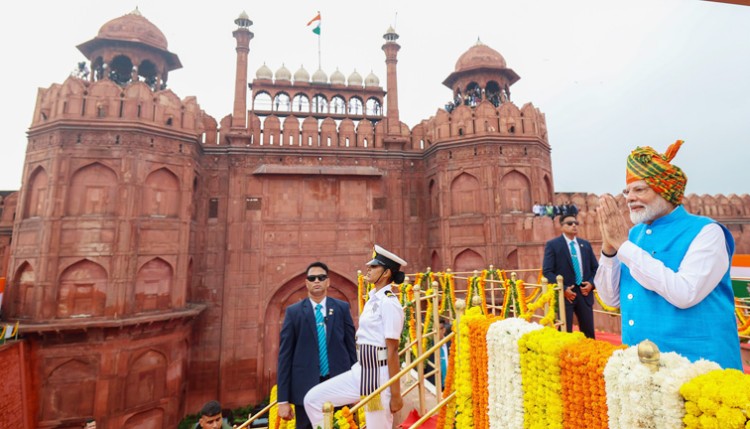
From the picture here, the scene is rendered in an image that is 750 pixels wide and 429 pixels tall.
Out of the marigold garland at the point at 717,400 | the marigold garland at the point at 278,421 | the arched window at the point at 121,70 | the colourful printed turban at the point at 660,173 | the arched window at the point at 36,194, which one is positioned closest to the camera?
the marigold garland at the point at 717,400

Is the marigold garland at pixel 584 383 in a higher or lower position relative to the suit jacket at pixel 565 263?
lower

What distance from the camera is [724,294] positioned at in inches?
→ 68.6

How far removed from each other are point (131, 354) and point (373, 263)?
10795 millimetres

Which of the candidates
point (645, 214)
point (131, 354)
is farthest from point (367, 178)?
point (645, 214)

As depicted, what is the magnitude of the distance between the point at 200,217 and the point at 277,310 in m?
4.59

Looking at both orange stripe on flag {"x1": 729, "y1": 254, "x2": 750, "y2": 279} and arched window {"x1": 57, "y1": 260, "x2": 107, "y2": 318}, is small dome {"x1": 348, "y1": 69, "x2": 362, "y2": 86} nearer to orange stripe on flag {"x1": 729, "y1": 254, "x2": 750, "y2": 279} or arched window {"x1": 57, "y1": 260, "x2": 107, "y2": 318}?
arched window {"x1": 57, "y1": 260, "x2": 107, "y2": 318}

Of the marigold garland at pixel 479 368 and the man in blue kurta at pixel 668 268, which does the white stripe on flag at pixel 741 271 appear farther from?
the marigold garland at pixel 479 368

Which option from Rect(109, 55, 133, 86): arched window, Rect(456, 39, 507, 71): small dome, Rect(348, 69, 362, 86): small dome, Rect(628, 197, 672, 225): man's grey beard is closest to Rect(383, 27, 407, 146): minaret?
Rect(456, 39, 507, 71): small dome

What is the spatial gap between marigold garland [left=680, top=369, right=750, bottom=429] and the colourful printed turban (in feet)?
3.28

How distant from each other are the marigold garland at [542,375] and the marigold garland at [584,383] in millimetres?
36

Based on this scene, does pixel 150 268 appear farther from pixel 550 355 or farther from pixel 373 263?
pixel 550 355

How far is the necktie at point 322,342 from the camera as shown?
3172 mm

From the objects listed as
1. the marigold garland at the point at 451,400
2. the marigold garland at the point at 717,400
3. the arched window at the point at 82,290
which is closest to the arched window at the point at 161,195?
the arched window at the point at 82,290

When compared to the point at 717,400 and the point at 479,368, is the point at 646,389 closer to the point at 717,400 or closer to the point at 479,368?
the point at 717,400
